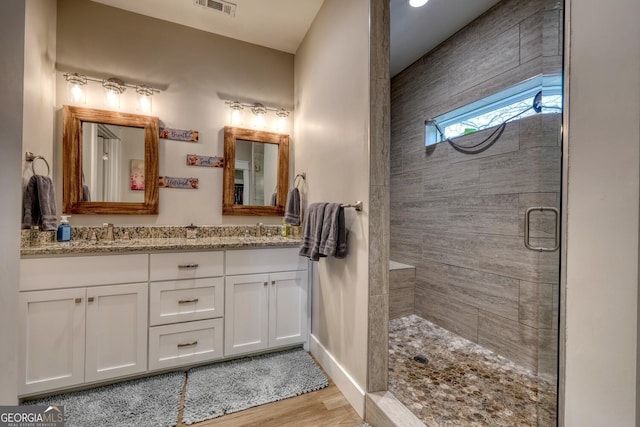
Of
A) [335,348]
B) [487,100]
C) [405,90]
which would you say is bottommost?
[335,348]

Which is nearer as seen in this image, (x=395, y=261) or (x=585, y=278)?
(x=585, y=278)

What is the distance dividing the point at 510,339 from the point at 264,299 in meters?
1.80

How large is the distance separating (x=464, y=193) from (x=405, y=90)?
1360 mm

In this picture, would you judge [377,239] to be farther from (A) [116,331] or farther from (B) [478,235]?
(A) [116,331]

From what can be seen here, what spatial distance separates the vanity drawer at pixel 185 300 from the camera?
176 cm

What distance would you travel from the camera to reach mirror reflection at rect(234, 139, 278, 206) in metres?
2.45

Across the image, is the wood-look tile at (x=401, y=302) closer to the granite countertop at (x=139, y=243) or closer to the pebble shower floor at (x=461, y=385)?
the pebble shower floor at (x=461, y=385)

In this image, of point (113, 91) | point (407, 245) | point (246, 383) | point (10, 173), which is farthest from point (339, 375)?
point (113, 91)

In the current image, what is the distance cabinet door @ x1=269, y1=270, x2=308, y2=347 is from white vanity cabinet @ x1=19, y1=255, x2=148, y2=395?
84cm

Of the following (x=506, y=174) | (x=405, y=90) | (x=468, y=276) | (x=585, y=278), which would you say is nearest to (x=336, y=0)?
(x=405, y=90)

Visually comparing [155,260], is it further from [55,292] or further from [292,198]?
[292,198]

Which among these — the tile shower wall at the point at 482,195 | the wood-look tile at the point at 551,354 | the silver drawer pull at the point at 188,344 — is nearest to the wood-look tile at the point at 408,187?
the tile shower wall at the point at 482,195

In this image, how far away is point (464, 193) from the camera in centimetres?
222

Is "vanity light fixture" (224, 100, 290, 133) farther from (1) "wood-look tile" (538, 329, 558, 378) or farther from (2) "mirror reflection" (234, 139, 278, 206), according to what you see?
(1) "wood-look tile" (538, 329, 558, 378)
